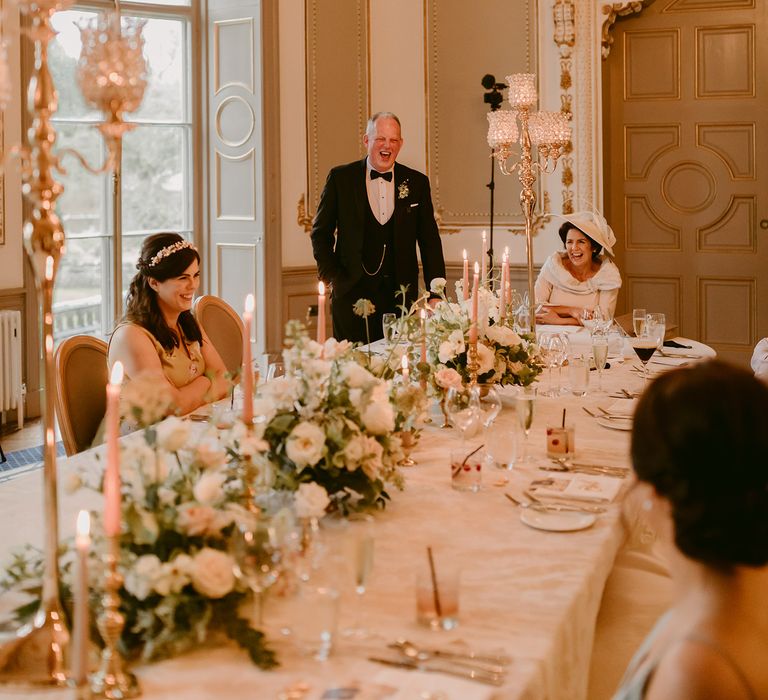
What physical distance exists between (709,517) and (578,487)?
1077mm

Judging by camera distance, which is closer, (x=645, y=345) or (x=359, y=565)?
(x=359, y=565)

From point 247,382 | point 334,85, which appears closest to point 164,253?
point 247,382

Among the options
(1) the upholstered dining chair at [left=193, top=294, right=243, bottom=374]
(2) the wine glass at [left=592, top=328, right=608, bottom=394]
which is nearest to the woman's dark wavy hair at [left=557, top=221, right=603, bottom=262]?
(2) the wine glass at [left=592, top=328, right=608, bottom=394]

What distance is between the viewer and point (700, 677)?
1.04 m

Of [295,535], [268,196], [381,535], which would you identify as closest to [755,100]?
[268,196]

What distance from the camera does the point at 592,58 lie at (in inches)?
260

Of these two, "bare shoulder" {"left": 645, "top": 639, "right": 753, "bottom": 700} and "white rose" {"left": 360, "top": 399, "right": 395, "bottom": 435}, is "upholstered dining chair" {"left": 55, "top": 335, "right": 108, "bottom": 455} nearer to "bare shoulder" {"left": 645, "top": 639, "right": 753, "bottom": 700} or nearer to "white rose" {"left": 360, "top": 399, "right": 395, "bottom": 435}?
"white rose" {"left": 360, "top": 399, "right": 395, "bottom": 435}

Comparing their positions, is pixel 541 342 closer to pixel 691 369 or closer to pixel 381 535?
pixel 381 535

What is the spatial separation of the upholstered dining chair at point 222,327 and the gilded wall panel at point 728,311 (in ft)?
12.2

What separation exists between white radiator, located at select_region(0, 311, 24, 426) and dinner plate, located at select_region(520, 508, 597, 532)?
4232 mm

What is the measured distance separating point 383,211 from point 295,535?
4050mm

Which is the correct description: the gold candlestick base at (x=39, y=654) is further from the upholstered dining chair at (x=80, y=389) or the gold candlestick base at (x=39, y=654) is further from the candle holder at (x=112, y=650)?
the upholstered dining chair at (x=80, y=389)

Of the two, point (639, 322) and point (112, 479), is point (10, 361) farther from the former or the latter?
point (112, 479)

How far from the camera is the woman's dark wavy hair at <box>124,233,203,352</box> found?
319cm
